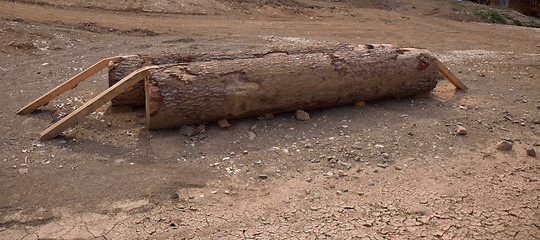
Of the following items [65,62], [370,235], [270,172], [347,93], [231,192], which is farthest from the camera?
[65,62]

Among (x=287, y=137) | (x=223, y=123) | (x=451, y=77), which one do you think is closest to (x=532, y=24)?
(x=451, y=77)

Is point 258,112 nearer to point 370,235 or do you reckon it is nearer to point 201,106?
point 201,106

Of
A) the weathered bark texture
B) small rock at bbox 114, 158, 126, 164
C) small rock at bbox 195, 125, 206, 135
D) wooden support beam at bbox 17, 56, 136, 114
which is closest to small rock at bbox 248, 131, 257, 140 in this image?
small rock at bbox 195, 125, 206, 135

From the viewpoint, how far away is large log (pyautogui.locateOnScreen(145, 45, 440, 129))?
4.42 meters

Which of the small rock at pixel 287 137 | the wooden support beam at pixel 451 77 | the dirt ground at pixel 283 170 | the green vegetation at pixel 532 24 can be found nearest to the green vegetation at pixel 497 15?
the green vegetation at pixel 532 24

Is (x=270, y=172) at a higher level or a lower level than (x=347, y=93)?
lower

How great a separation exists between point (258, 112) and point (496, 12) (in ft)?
42.7

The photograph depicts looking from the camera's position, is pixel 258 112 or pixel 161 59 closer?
pixel 258 112

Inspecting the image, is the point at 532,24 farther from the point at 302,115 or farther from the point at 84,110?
the point at 84,110

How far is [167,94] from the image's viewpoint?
171 inches

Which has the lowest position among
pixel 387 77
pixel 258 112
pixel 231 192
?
pixel 231 192

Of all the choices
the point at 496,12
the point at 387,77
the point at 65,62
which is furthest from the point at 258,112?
Answer: the point at 496,12

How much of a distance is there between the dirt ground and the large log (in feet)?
0.67

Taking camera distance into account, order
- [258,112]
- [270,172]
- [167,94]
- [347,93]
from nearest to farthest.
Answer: [270,172], [167,94], [258,112], [347,93]
